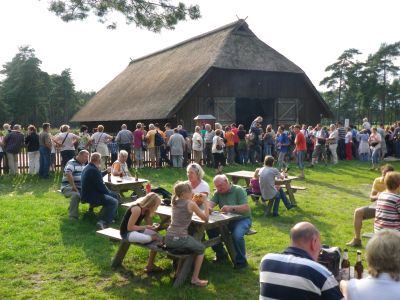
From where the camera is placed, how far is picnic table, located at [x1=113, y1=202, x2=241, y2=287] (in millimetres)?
5262

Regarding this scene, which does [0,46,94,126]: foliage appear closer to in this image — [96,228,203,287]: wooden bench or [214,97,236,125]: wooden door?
[214,97,236,125]: wooden door

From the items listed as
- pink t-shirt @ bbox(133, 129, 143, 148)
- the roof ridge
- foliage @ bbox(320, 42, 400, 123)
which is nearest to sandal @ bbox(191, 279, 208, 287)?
pink t-shirt @ bbox(133, 129, 143, 148)

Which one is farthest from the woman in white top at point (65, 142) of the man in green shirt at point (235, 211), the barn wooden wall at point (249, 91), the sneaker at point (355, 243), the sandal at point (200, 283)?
the sneaker at point (355, 243)

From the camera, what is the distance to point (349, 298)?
2893 mm

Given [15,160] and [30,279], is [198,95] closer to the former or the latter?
[15,160]

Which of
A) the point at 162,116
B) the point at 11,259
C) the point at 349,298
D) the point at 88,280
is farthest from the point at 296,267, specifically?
A: the point at 162,116

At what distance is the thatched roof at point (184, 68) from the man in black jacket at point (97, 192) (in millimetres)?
12523

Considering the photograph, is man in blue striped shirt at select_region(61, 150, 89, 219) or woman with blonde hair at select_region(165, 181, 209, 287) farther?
man in blue striped shirt at select_region(61, 150, 89, 219)

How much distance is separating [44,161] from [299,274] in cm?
1240

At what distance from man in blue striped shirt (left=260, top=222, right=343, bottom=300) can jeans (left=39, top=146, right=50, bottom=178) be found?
12.0 metres

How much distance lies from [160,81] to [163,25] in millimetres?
19207

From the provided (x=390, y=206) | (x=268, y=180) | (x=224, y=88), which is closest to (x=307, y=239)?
(x=390, y=206)

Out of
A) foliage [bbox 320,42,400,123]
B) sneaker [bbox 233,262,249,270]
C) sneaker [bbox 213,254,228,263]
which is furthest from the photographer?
foliage [bbox 320,42,400,123]

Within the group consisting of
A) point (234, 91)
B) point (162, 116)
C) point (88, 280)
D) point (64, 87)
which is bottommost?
point (88, 280)
